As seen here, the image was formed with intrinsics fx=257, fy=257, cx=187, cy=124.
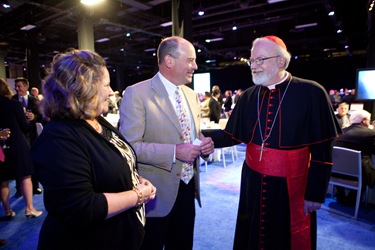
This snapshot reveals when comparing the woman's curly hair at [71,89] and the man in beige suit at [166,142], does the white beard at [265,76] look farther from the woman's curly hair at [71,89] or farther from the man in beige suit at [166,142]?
the woman's curly hair at [71,89]

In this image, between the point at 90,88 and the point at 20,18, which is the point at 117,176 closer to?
the point at 90,88

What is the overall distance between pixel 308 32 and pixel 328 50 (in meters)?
5.65

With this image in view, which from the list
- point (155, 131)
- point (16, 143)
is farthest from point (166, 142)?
point (16, 143)

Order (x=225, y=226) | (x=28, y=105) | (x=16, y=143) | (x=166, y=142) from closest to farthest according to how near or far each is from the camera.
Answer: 1. (x=166, y=142)
2. (x=225, y=226)
3. (x=16, y=143)
4. (x=28, y=105)

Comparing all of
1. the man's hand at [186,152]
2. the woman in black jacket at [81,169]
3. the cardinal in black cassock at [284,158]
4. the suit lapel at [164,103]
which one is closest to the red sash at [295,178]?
the cardinal in black cassock at [284,158]

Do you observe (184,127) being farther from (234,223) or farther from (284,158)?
(234,223)

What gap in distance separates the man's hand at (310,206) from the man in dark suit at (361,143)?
2.38 m

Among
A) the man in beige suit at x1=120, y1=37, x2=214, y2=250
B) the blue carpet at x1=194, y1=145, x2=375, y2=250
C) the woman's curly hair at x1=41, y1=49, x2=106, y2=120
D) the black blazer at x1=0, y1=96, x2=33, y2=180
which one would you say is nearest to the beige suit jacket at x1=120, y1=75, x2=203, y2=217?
the man in beige suit at x1=120, y1=37, x2=214, y2=250

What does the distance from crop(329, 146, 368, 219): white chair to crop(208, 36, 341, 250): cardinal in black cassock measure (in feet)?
6.21

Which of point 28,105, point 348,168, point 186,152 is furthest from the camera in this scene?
point 28,105

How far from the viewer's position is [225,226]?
10.2 ft

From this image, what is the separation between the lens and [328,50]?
16.9 metres

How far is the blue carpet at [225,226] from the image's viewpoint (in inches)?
109

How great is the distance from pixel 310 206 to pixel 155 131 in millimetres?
1141
